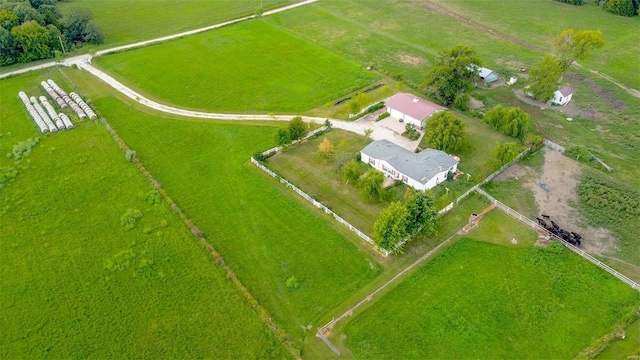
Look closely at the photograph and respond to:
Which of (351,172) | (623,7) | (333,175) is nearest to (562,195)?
(351,172)

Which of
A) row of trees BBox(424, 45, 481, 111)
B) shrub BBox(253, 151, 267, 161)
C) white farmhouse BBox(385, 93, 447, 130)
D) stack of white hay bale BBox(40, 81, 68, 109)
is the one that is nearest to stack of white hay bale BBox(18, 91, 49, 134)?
stack of white hay bale BBox(40, 81, 68, 109)

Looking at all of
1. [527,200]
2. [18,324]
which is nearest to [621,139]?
[527,200]

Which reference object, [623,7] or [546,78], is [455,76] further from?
[623,7]

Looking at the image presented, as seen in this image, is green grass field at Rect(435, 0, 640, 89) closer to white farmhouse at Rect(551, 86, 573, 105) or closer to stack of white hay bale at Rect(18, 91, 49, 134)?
white farmhouse at Rect(551, 86, 573, 105)

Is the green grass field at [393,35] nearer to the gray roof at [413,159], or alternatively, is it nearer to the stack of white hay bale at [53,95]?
the gray roof at [413,159]

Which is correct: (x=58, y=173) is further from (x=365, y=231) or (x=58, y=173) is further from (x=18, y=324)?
(x=365, y=231)

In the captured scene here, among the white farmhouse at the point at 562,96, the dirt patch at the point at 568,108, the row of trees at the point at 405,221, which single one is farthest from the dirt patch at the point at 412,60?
the row of trees at the point at 405,221
